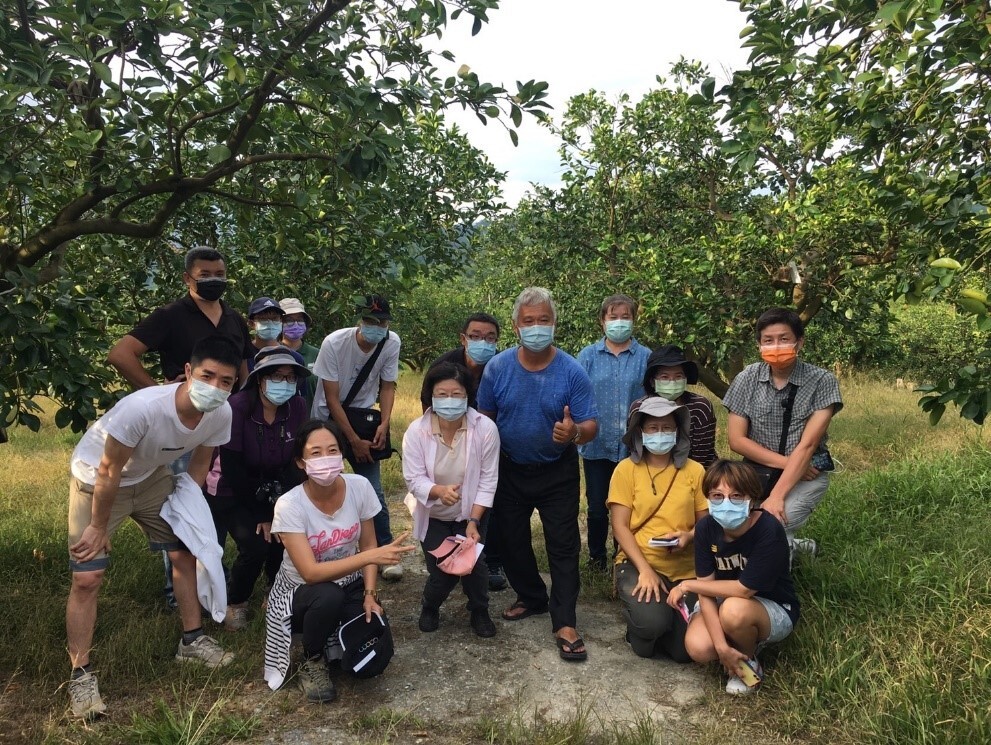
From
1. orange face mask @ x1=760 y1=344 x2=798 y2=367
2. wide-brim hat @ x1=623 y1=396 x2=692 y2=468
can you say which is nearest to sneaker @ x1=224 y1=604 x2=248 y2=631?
wide-brim hat @ x1=623 y1=396 x2=692 y2=468

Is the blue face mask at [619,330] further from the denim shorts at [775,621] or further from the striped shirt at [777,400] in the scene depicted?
the denim shorts at [775,621]

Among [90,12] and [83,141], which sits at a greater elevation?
[90,12]

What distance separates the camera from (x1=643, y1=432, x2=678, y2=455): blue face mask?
12.3ft

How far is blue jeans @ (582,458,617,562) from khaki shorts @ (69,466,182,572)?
8.25 feet

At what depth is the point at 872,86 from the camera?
3650 millimetres

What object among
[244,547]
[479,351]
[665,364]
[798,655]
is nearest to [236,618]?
[244,547]

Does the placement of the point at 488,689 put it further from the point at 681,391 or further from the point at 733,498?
the point at 681,391

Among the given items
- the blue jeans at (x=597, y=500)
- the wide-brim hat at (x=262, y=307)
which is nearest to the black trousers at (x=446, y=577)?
the blue jeans at (x=597, y=500)

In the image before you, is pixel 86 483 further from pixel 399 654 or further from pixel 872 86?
pixel 872 86

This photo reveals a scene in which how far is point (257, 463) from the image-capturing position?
395 cm

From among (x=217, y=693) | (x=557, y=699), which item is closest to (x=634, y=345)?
(x=557, y=699)

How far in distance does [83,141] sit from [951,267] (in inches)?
153

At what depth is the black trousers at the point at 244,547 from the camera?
4.02 metres

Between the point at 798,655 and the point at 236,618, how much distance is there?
301cm
